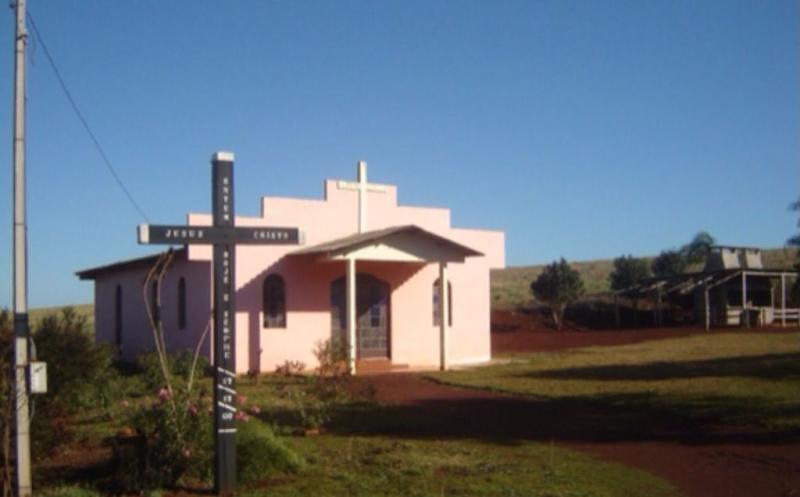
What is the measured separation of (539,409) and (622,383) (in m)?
4.39

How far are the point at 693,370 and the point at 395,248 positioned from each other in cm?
762

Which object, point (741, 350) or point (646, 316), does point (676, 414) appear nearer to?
point (741, 350)

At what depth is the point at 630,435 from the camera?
1270cm

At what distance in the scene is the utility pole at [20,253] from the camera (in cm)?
902

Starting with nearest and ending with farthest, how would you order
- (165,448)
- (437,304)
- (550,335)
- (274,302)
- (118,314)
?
(165,448), (274,302), (437,304), (118,314), (550,335)

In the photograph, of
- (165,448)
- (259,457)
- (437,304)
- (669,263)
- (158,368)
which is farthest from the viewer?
(669,263)

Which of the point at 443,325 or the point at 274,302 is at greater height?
the point at 274,302

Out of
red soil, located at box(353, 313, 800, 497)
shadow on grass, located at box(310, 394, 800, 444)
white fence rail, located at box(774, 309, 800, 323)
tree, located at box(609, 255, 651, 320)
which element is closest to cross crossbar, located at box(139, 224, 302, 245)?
shadow on grass, located at box(310, 394, 800, 444)

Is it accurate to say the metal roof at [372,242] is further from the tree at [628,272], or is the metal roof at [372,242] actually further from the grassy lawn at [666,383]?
the tree at [628,272]

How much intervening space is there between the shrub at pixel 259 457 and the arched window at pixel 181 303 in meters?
13.8

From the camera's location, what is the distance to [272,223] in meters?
22.7

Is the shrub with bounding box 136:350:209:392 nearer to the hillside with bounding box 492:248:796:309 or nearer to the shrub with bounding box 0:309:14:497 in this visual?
the shrub with bounding box 0:309:14:497

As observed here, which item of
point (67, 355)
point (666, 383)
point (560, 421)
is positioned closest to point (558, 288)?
point (666, 383)

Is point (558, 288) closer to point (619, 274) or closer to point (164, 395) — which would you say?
point (619, 274)
